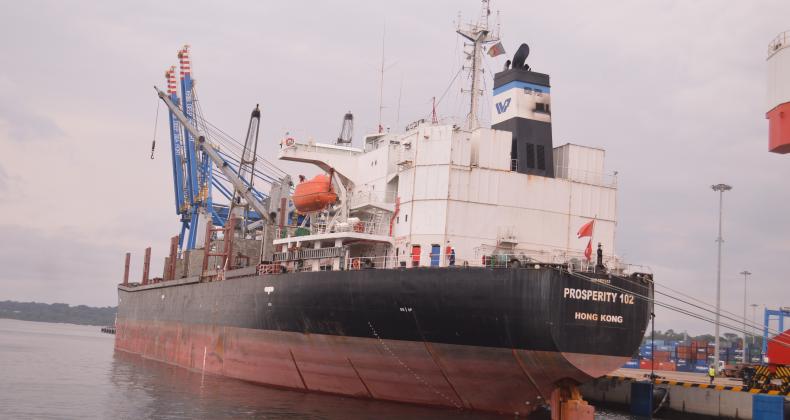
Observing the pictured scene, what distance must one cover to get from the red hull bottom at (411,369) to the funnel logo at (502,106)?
933 centimetres

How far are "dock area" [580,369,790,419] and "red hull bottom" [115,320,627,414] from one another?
16.2ft

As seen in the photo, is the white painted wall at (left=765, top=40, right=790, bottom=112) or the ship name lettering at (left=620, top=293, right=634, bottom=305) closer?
the white painted wall at (left=765, top=40, right=790, bottom=112)

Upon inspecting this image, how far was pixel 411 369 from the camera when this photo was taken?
22641mm

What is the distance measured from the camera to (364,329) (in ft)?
77.8

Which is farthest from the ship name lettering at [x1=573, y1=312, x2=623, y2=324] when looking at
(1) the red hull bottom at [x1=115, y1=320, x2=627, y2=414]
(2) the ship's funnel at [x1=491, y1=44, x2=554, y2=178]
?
(2) the ship's funnel at [x1=491, y1=44, x2=554, y2=178]

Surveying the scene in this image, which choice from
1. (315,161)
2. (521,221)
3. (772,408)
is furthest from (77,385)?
(772,408)

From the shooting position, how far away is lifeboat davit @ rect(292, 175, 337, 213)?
1177 inches

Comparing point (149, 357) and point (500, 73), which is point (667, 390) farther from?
point (149, 357)

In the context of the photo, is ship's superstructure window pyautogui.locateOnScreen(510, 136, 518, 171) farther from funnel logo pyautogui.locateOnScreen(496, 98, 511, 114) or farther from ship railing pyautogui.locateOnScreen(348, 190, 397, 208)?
ship railing pyautogui.locateOnScreen(348, 190, 397, 208)

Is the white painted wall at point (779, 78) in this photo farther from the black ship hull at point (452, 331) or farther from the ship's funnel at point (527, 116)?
the ship's funnel at point (527, 116)

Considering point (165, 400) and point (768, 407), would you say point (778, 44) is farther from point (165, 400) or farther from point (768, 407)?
point (165, 400)

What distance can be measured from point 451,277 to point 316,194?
10198 mm

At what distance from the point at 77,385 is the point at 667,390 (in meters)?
22.6

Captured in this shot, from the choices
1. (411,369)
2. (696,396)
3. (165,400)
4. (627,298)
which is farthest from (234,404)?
(696,396)
